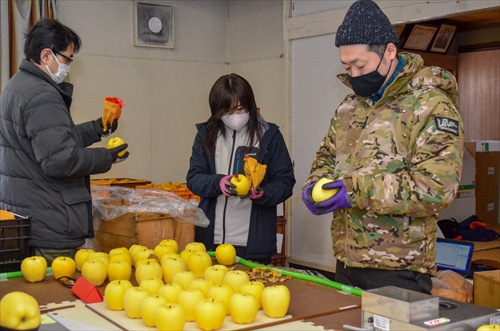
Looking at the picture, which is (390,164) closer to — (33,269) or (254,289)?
(254,289)

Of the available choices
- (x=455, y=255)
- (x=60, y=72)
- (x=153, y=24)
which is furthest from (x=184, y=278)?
(x=153, y=24)

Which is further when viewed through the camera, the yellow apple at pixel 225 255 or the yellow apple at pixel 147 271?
the yellow apple at pixel 225 255

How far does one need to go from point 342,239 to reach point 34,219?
1.39 meters

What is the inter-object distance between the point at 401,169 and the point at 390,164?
0.13 feet

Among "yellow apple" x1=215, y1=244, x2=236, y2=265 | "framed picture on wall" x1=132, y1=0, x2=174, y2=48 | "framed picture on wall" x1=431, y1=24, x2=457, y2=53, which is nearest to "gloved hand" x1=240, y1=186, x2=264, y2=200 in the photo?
"yellow apple" x1=215, y1=244, x2=236, y2=265

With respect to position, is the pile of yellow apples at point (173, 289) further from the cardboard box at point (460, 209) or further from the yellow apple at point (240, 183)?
the cardboard box at point (460, 209)

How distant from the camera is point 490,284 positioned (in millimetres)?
3256

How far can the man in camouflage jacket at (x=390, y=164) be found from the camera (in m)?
2.04

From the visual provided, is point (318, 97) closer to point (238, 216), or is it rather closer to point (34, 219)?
point (238, 216)

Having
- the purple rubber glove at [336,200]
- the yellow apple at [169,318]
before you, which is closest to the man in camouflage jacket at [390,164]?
the purple rubber glove at [336,200]

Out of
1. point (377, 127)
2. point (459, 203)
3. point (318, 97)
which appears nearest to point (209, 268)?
point (377, 127)

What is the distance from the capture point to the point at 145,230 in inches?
116

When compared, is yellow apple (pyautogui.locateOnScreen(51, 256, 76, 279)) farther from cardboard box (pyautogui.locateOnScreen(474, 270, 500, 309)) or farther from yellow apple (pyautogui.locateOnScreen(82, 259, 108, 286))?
cardboard box (pyautogui.locateOnScreen(474, 270, 500, 309))

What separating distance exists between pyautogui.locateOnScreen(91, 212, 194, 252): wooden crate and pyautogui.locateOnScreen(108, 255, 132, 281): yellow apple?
0.67m
